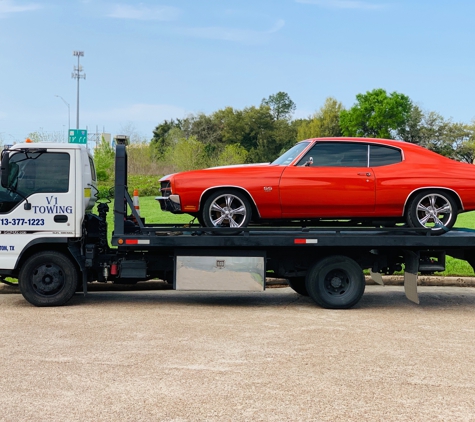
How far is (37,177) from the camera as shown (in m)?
9.59

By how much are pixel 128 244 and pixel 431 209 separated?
13.4 feet

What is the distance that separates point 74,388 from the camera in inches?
217

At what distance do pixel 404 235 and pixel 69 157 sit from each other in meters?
4.57

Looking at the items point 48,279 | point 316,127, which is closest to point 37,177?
point 48,279

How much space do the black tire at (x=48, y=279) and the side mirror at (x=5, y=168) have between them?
3.49ft

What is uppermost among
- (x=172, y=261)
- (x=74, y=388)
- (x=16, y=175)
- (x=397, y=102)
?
(x=397, y=102)

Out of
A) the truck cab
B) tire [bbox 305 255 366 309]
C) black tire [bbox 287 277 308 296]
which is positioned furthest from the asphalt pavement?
the truck cab

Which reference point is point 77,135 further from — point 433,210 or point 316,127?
point 316,127

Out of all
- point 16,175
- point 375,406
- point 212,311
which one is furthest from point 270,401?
point 16,175

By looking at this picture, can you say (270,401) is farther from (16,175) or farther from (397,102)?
(397,102)

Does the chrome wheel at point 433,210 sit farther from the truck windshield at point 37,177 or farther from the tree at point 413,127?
the tree at point 413,127

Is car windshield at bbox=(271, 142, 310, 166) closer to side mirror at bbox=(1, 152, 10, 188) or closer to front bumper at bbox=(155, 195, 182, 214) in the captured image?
front bumper at bbox=(155, 195, 182, 214)

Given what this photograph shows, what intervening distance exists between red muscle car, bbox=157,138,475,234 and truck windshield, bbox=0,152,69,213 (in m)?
1.43

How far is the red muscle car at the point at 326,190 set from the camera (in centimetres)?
959
